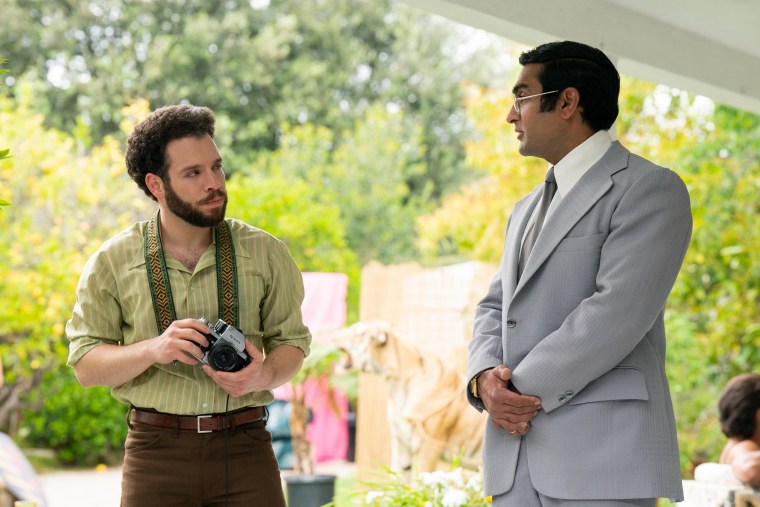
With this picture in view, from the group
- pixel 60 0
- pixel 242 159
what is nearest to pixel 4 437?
pixel 242 159

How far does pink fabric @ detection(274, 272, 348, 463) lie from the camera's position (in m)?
9.07

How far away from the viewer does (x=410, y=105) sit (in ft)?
56.1

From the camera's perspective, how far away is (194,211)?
2064 millimetres

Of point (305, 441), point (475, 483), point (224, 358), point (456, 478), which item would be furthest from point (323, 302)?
point (224, 358)

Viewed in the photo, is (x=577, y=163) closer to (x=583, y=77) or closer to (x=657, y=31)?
(x=583, y=77)

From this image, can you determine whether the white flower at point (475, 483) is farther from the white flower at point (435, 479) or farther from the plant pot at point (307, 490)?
the plant pot at point (307, 490)

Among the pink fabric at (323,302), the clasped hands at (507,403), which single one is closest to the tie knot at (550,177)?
the clasped hands at (507,403)

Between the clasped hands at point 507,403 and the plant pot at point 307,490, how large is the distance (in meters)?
4.82

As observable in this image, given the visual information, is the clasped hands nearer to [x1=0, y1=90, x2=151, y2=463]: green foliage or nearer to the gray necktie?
the gray necktie

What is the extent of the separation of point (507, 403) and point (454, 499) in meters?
1.67

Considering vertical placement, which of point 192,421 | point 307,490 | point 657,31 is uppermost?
point 657,31

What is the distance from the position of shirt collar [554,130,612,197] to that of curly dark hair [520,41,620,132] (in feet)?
0.16

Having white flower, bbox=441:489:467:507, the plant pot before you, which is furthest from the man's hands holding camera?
the plant pot

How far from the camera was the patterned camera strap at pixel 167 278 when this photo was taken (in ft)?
6.75
